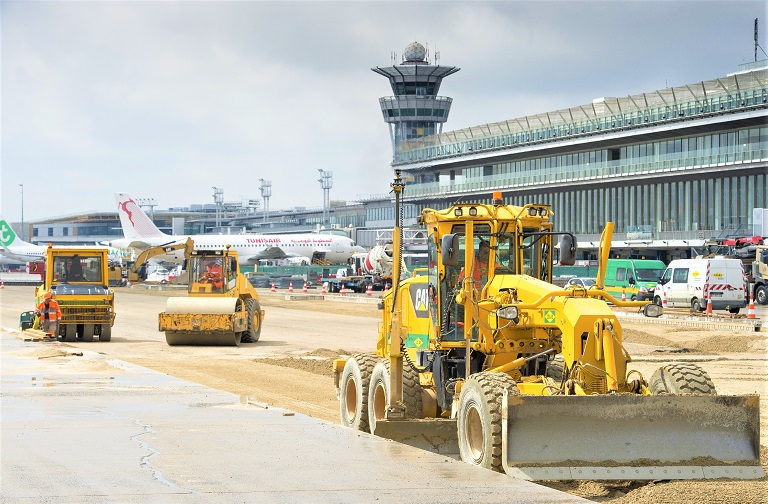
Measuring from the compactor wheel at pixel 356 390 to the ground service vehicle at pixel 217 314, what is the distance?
17.4 meters

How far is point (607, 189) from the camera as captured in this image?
92.8 metres

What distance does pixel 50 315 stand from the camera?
33656 millimetres

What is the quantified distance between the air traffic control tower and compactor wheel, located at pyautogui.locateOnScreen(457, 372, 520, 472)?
13658 centimetres

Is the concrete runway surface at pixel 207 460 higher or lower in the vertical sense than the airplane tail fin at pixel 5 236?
lower

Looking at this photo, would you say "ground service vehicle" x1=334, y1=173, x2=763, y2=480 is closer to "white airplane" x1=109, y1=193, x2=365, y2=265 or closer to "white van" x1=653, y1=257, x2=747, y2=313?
"white van" x1=653, y1=257, x2=747, y2=313

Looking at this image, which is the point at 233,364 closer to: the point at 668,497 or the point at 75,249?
the point at 75,249

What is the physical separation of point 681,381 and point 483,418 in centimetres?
220

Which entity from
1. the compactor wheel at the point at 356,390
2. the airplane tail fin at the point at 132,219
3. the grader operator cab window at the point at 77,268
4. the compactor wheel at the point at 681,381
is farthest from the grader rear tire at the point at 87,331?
the airplane tail fin at the point at 132,219

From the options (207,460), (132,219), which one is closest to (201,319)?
(207,460)

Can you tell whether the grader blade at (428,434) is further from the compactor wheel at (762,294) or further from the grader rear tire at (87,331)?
the compactor wheel at (762,294)

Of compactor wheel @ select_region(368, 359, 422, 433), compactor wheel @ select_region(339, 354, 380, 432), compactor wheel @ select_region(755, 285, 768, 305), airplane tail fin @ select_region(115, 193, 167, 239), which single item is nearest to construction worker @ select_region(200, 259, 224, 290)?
compactor wheel @ select_region(339, 354, 380, 432)

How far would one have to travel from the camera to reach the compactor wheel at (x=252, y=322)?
34844 mm

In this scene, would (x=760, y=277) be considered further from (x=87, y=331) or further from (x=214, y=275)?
(x=87, y=331)

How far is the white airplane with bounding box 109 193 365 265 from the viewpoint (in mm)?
106438
